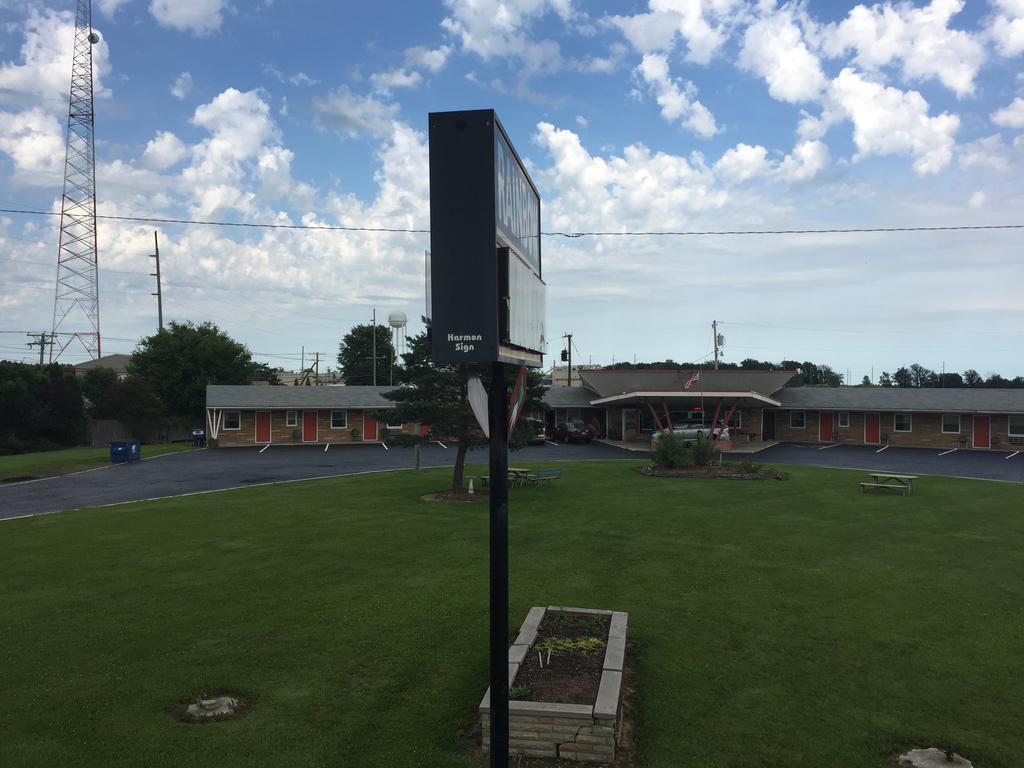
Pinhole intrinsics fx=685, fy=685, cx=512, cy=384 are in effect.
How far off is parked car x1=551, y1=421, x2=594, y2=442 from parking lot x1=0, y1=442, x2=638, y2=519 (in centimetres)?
88

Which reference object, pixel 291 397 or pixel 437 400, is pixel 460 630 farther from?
pixel 291 397

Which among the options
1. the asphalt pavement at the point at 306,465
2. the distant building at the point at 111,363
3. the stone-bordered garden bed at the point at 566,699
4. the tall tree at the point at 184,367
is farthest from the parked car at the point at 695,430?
the distant building at the point at 111,363

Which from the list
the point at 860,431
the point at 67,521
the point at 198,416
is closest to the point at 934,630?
the point at 67,521

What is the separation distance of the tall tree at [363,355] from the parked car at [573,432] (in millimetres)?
42896

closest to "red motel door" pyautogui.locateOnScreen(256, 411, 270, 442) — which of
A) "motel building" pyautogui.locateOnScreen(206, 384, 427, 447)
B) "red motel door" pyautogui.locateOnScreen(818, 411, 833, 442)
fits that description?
"motel building" pyautogui.locateOnScreen(206, 384, 427, 447)

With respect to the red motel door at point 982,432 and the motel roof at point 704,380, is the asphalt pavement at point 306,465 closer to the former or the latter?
the red motel door at point 982,432

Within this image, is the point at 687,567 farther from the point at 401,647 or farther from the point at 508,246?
the point at 508,246

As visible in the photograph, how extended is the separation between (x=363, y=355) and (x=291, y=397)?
1626 inches

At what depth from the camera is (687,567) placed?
11.7 meters

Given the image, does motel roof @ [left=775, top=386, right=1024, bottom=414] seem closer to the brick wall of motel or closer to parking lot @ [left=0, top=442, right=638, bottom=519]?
the brick wall of motel

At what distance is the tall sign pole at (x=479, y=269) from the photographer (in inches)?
163

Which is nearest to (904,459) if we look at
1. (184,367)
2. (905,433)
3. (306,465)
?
(905,433)

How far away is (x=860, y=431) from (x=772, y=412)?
5521 mm

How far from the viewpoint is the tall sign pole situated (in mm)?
4148
